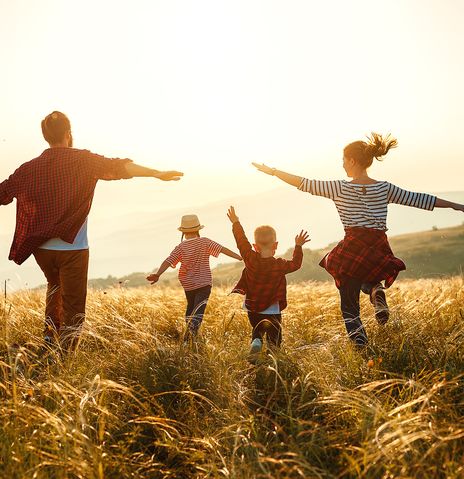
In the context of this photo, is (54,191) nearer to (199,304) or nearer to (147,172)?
(147,172)

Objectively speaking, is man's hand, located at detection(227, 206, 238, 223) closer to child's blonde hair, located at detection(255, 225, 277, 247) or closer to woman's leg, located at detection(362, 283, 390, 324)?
child's blonde hair, located at detection(255, 225, 277, 247)

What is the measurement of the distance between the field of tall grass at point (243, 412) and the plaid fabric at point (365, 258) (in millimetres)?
440

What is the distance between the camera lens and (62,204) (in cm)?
599

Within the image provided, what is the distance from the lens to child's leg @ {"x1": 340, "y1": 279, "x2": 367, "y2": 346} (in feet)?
19.2

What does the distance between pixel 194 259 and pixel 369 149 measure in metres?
2.63

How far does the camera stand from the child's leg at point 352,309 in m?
5.87

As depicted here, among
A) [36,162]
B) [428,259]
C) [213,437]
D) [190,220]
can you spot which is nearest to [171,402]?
[213,437]

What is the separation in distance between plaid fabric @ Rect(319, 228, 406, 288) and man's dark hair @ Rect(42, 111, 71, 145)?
307 centimetres

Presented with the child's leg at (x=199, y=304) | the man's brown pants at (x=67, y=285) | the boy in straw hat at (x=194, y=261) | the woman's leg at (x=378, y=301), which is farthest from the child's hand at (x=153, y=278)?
the woman's leg at (x=378, y=301)

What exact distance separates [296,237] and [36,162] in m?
2.77

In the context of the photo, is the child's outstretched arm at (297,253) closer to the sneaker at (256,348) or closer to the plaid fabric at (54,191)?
the sneaker at (256,348)

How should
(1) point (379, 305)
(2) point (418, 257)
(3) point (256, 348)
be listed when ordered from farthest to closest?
(2) point (418, 257), (1) point (379, 305), (3) point (256, 348)

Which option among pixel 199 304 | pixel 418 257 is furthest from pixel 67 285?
pixel 418 257

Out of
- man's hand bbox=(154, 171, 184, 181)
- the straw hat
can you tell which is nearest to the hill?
the straw hat
